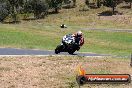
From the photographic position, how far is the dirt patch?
1686 centimetres

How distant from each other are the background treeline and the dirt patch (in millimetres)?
69270

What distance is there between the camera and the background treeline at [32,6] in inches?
3716

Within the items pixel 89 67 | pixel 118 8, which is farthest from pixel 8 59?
pixel 118 8

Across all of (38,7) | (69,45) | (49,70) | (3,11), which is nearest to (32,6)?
(38,7)

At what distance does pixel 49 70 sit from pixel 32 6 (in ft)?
256

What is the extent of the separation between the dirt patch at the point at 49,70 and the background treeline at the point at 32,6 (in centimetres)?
6927

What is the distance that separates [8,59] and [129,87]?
796cm

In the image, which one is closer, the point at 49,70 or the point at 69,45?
the point at 49,70

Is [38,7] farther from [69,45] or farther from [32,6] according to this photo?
[69,45]

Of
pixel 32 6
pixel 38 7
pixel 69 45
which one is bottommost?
pixel 38 7

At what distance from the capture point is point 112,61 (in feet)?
73.9

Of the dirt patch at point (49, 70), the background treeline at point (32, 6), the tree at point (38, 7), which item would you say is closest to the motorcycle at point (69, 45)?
the dirt patch at point (49, 70)

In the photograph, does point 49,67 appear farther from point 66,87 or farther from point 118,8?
point 118,8

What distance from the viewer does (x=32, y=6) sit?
96250 millimetres
